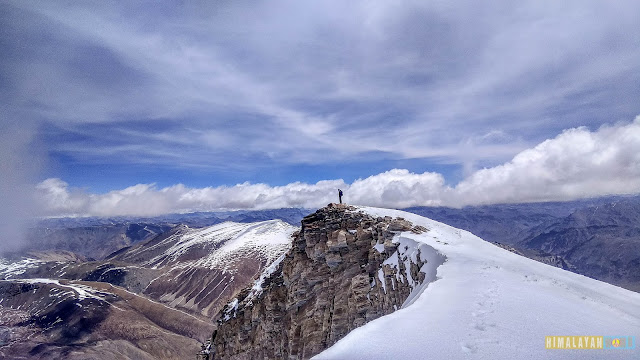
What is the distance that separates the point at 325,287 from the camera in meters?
45.9

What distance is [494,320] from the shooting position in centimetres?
1316

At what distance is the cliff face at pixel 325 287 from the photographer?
35.1 meters

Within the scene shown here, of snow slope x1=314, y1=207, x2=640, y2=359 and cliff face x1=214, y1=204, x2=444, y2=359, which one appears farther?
cliff face x1=214, y1=204, x2=444, y2=359

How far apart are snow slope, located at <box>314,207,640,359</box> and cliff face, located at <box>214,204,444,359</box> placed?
8014 millimetres

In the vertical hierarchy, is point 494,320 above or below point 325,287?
above

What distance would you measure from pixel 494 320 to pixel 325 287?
1366 inches

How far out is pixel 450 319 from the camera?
1345 cm

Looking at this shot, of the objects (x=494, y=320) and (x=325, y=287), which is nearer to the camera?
(x=494, y=320)

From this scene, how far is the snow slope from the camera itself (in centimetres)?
1079

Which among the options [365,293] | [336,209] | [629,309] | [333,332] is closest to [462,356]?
[629,309]

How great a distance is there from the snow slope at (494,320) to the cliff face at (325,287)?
801cm

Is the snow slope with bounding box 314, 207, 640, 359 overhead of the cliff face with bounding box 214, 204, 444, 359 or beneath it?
overhead

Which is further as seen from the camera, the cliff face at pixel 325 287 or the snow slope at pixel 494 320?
the cliff face at pixel 325 287

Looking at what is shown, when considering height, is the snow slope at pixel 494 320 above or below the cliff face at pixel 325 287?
above
